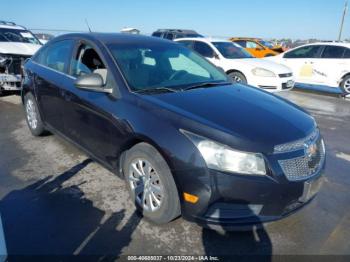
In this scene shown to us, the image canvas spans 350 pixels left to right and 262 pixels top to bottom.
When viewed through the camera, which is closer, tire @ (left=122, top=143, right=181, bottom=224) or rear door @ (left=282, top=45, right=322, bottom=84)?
tire @ (left=122, top=143, right=181, bottom=224)

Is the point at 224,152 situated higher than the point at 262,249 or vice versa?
the point at 224,152

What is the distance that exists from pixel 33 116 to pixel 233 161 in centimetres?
371

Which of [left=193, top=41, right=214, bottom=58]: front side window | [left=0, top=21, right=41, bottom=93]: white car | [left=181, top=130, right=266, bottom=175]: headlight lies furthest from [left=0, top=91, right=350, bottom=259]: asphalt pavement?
[left=193, top=41, right=214, bottom=58]: front side window

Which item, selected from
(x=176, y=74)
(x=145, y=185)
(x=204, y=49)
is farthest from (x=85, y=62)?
(x=204, y=49)

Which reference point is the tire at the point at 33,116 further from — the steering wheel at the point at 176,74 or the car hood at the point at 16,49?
the car hood at the point at 16,49

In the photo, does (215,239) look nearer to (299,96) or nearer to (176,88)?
(176,88)

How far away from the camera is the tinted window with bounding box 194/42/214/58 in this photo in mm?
9466

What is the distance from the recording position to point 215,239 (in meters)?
2.71

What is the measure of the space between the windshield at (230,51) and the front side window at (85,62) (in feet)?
20.2

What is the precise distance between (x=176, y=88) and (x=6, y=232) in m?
2.04

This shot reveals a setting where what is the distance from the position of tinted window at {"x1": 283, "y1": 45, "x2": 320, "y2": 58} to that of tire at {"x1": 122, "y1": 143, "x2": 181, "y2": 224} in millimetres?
9486

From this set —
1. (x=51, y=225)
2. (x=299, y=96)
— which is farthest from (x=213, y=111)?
(x=299, y=96)

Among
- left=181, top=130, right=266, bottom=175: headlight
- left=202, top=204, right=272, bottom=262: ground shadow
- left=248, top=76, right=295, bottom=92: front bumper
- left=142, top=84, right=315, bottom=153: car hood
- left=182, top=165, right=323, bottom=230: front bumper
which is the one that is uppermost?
left=142, top=84, right=315, bottom=153: car hood

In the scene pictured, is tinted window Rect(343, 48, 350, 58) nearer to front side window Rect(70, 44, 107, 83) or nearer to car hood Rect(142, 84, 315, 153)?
car hood Rect(142, 84, 315, 153)
